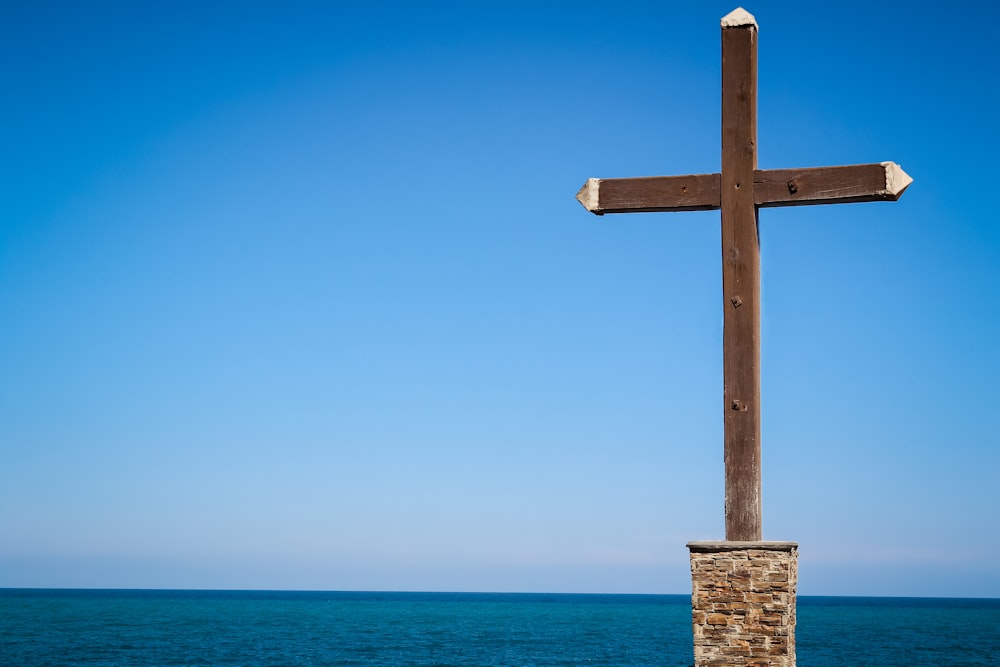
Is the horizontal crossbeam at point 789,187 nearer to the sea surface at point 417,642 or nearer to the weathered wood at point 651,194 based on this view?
the weathered wood at point 651,194

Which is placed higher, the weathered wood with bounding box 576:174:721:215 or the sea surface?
the weathered wood with bounding box 576:174:721:215

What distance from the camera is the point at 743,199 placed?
27.2 ft

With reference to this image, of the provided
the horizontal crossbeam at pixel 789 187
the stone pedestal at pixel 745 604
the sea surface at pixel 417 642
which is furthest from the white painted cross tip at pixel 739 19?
the sea surface at pixel 417 642

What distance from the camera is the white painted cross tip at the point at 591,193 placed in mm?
8836

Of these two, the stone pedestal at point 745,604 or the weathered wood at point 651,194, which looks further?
the weathered wood at point 651,194

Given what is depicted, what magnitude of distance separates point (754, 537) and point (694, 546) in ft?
1.38

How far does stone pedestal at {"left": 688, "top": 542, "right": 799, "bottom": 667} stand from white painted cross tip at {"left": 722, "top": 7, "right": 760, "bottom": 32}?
3.70m

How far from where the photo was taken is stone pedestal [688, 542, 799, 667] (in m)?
7.64

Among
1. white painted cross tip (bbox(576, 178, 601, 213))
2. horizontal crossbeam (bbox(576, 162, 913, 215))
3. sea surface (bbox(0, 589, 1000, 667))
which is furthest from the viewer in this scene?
sea surface (bbox(0, 589, 1000, 667))

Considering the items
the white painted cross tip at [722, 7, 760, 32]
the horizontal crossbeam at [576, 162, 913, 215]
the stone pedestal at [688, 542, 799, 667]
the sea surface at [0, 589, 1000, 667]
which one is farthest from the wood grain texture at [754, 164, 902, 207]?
the sea surface at [0, 589, 1000, 667]

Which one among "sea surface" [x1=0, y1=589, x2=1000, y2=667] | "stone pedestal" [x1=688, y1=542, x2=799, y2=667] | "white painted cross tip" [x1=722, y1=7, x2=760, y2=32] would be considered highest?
"white painted cross tip" [x1=722, y1=7, x2=760, y2=32]

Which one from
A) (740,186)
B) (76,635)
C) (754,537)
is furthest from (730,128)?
(76,635)

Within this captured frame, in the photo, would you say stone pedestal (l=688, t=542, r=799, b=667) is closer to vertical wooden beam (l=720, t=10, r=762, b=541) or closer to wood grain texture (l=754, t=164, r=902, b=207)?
vertical wooden beam (l=720, t=10, r=762, b=541)

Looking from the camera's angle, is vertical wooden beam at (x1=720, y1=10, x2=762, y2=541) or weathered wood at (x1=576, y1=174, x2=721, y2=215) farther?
weathered wood at (x1=576, y1=174, x2=721, y2=215)
